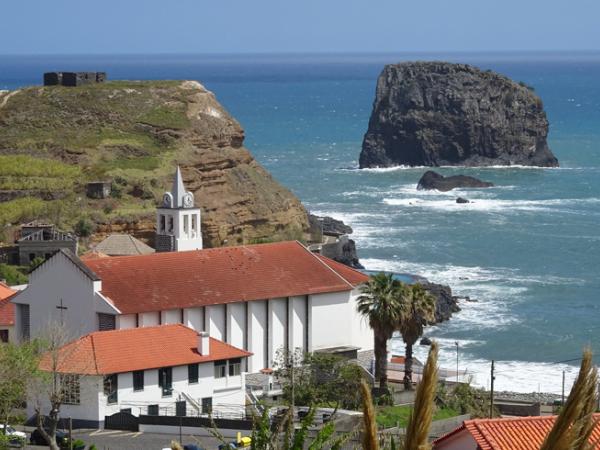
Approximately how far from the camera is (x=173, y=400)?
50000 millimetres

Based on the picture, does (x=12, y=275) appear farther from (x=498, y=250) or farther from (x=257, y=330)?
(x=498, y=250)

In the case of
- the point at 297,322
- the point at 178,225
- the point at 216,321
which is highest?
the point at 178,225

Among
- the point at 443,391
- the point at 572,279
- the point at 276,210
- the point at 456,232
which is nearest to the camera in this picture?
the point at 443,391

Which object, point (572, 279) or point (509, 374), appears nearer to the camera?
point (509, 374)

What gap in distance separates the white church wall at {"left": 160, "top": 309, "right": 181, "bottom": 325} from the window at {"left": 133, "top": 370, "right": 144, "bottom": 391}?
26.5ft

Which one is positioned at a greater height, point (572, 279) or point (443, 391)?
point (443, 391)

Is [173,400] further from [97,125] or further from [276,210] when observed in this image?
[97,125]

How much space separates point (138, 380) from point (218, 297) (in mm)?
10074

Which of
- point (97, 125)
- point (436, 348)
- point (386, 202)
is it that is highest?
point (436, 348)

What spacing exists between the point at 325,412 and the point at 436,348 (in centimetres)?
3672

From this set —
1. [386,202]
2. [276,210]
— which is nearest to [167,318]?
[276,210]

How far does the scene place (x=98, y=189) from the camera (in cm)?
10569

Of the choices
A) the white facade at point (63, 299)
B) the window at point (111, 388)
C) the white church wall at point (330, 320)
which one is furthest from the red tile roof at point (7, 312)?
the window at point (111, 388)

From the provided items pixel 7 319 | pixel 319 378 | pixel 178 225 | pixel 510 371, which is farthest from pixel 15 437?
pixel 510 371
